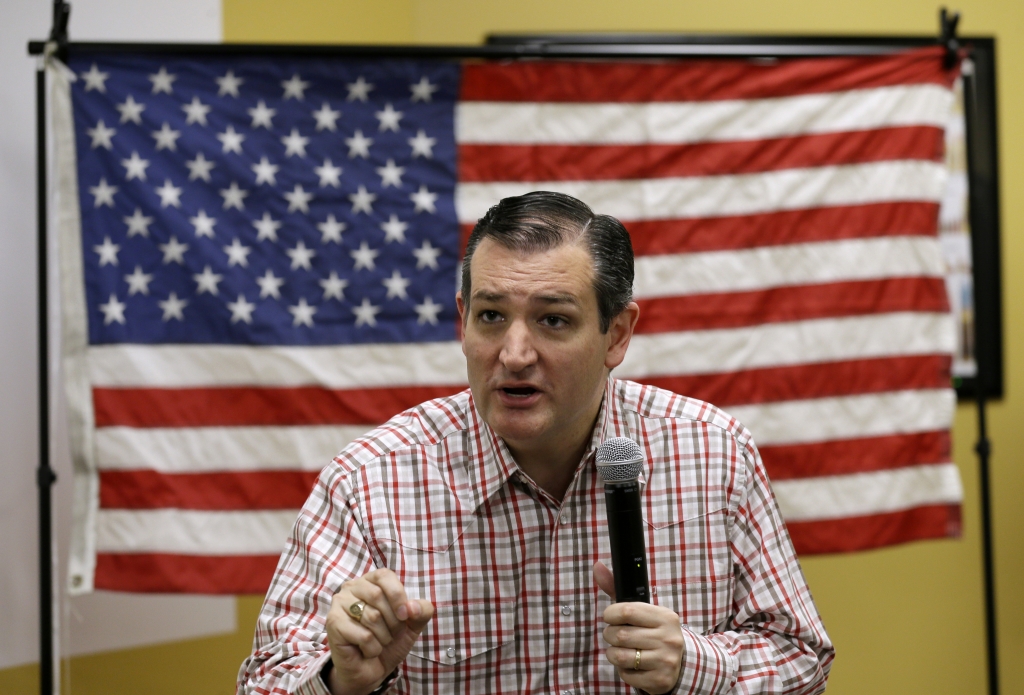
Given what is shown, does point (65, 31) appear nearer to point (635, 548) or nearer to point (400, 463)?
point (400, 463)

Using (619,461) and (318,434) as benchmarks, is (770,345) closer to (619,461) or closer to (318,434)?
(318,434)

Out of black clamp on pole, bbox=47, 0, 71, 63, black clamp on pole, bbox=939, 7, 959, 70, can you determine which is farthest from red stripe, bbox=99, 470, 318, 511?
black clamp on pole, bbox=939, 7, 959, 70

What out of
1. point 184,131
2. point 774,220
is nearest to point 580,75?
point 774,220

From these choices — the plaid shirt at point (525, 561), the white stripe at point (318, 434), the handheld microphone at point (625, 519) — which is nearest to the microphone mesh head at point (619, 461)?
the handheld microphone at point (625, 519)

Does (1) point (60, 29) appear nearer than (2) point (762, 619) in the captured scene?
No

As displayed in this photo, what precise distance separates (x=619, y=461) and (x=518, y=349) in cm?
26

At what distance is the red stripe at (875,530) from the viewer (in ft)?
9.00

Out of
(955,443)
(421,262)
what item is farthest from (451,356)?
(955,443)

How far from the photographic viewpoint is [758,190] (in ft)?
9.10

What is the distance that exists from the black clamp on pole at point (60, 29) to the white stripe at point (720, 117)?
3.83 feet

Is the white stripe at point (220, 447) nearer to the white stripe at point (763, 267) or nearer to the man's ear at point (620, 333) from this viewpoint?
the white stripe at point (763, 267)

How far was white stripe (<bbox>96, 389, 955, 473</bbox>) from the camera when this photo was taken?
2.53 meters

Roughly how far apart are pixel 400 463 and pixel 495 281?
342mm

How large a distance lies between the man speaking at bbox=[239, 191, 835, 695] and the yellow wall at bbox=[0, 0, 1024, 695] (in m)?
1.78
